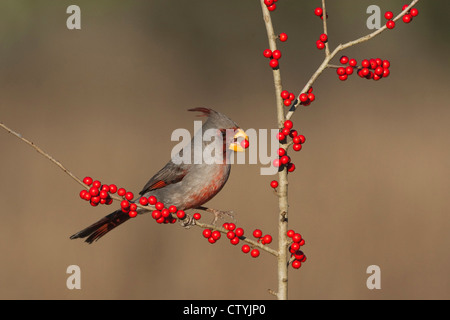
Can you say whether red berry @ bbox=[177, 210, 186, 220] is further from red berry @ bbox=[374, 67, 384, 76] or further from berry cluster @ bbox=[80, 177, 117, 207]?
red berry @ bbox=[374, 67, 384, 76]

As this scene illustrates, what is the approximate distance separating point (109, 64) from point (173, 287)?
3003mm

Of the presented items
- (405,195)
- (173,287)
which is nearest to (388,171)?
(405,195)

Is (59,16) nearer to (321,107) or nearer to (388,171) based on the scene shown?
(321,107)

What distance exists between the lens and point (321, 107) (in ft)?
24.6

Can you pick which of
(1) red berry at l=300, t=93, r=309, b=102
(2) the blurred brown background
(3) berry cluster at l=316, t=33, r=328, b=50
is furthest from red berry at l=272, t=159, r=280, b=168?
(2) the blurred brown background

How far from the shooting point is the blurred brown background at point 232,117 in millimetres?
6262

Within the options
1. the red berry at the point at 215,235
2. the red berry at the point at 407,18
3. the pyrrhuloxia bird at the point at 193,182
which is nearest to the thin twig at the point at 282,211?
the red berry at the point at 215,235

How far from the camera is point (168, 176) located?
330cm

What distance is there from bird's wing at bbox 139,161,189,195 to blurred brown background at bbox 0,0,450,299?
2.87 m

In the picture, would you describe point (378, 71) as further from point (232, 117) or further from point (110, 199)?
point (232, 117)

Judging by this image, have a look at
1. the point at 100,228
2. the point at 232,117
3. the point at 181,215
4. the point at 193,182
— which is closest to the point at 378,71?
the point at 181,215

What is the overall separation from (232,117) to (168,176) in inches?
149

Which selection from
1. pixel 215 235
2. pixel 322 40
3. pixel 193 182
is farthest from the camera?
pixel 193 182

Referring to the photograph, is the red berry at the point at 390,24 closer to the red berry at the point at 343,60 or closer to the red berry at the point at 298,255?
the red berry at the point at 343,60
